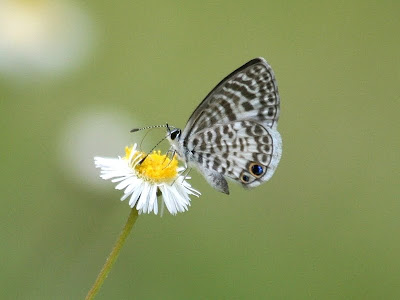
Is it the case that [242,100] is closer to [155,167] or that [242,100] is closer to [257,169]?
[257,169]

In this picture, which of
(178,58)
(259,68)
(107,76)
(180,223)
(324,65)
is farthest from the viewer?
(324,65)

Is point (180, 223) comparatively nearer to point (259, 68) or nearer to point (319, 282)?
point (319, 282)

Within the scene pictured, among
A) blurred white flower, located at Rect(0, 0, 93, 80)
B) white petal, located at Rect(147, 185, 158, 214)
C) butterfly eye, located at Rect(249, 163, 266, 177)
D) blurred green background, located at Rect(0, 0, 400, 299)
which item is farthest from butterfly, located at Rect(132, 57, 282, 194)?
blurred white flower, located at Rect(0, 0, 93, 80)

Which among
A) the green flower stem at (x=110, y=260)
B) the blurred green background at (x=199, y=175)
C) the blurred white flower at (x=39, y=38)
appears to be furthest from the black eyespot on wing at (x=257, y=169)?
the blurred white flower at (x=39, y=38)

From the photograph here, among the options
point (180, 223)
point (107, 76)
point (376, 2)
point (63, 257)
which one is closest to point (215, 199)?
point (180, 223)

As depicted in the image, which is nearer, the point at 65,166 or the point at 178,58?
the point at 65,166

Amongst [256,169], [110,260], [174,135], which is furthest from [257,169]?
[110,260]

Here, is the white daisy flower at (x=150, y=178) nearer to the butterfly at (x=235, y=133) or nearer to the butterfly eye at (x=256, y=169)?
the butterfly at (x=235, y=133)
